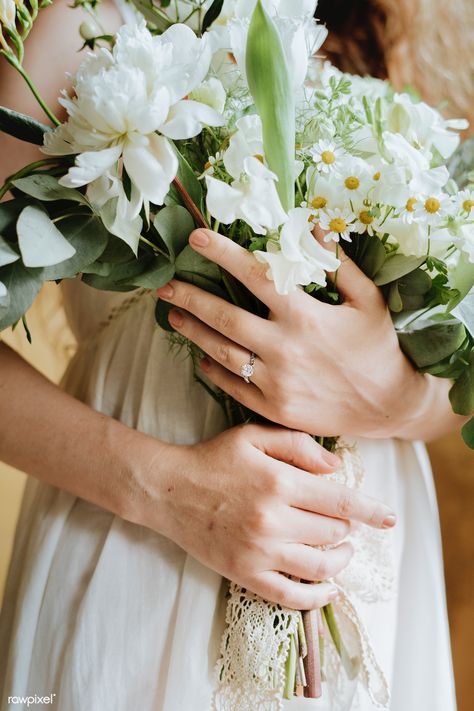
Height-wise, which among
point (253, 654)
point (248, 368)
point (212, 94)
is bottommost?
point (253, 654)

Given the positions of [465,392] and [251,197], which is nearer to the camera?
[251,197]

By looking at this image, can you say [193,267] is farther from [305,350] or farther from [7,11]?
[7,11]

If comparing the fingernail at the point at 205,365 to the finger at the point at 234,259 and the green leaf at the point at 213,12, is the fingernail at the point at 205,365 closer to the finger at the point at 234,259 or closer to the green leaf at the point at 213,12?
the finger at the point at 234,259

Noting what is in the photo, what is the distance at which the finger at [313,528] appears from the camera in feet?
2.20

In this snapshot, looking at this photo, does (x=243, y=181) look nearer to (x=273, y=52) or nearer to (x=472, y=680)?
(x=273, y=52)

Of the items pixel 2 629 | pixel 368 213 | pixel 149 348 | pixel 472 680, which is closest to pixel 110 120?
pixel 368 213

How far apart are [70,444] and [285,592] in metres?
0.28

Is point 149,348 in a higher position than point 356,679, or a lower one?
higher

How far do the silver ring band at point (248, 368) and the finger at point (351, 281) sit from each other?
0.11 metres

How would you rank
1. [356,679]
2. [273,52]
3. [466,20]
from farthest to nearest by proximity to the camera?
[466,20] < [356,679] < [273,52]

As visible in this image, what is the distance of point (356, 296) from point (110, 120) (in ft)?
0.98

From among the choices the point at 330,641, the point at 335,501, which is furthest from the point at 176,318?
the point at 330,641

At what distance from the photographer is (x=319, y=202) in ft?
1.79

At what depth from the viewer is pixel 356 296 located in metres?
0.64
